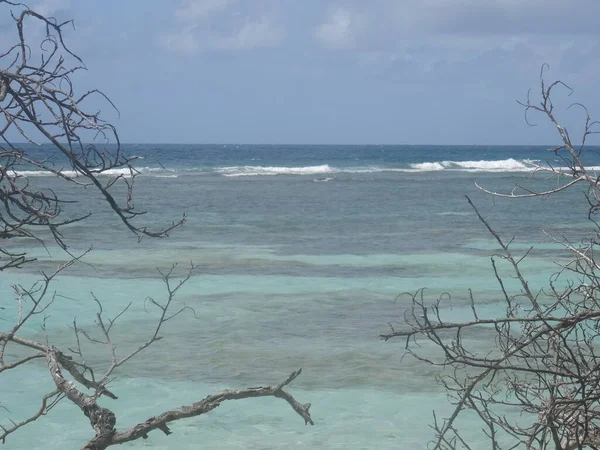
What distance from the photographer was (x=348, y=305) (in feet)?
36.4

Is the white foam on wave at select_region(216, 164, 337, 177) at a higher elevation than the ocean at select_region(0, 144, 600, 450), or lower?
lower

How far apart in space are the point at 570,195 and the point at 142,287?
76.9ft

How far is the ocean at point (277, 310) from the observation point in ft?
22.8

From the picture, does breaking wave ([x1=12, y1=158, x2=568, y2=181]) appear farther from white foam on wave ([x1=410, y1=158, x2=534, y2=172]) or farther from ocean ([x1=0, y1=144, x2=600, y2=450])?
ocean ([x1=0, y1=144, x2=600, y2=450])

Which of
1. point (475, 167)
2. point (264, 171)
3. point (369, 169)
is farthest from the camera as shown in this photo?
point (475, 167)

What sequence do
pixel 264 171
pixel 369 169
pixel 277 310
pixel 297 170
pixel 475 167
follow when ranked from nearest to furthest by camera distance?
pixel 277 310 < pixel 264 171 < pixel 297 170 < pixel 369 169 < pixel 475 167

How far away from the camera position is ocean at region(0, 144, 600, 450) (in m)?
6.95

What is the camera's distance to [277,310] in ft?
35.6

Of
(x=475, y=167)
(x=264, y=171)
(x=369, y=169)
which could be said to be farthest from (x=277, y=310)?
(x=475, y=167)

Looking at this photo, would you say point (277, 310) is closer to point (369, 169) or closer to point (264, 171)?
point (264, 171)

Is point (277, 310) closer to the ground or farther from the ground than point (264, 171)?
farther from the ground

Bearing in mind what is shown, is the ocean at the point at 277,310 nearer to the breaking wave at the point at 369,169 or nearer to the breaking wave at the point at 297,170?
the breaking wave at the point at 297,170

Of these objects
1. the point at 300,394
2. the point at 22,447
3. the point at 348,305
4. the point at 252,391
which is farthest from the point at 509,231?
the point at 252,391

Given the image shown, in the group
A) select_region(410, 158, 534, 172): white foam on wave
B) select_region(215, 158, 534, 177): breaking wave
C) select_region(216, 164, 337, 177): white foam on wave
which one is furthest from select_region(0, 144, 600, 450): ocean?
select_region(410, 158, 534, 172): white foam on wave
